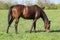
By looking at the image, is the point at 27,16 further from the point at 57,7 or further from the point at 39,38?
the point at 57,7

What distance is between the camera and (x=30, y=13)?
1321 cm

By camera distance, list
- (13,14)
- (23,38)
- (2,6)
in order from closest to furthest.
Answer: (23,38) → (13,14) → (2,6)

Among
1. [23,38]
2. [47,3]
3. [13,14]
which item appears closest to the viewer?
[23,38]

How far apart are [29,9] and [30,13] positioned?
0.76ft

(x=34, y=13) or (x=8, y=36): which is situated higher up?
(x=34, y=13)

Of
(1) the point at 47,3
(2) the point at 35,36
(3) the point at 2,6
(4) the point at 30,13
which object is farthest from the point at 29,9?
(1) the point at 47,3

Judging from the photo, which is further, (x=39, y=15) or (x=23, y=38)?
(x=39, y=15)

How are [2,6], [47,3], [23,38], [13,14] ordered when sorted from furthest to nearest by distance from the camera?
[47,3] < [2,6] < [13,14] < [23,38]

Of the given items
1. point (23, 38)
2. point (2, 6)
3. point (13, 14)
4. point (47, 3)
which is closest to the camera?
point (23, 38)

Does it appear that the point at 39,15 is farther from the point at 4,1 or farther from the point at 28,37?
the point at 4,1

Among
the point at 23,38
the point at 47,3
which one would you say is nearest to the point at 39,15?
the point at 23,38

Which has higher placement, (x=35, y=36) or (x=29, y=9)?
(x=29, y=9)

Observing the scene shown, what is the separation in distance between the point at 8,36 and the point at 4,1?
81.0ft

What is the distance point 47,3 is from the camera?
39.0m
